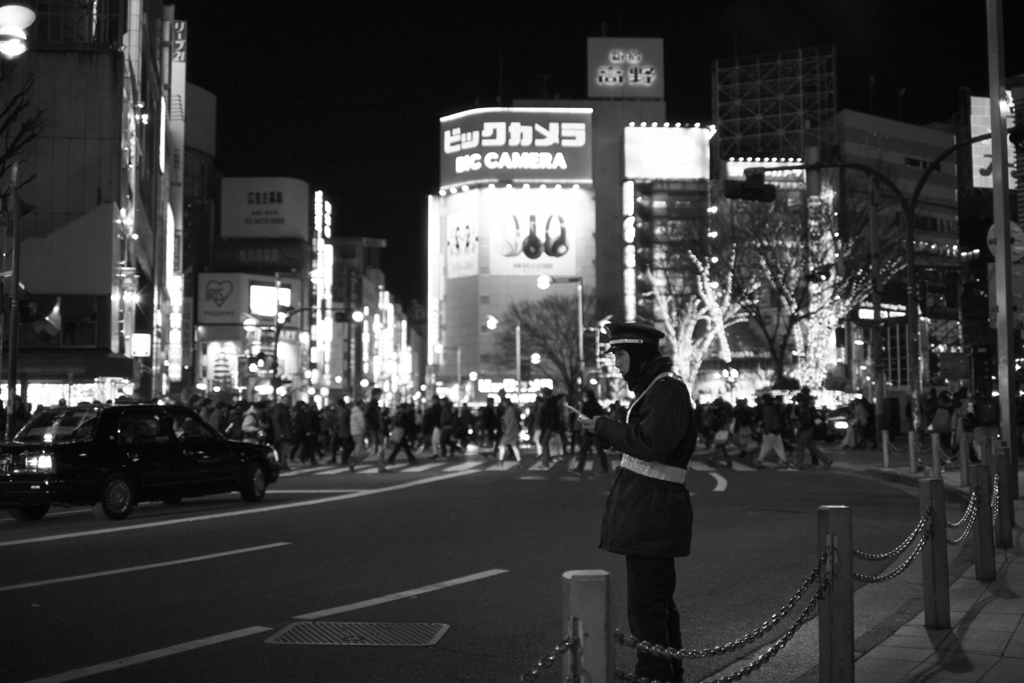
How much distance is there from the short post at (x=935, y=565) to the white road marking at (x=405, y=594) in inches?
145

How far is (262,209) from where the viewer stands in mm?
105438

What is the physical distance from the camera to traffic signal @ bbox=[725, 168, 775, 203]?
2209cm

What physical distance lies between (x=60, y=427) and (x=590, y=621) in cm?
1292

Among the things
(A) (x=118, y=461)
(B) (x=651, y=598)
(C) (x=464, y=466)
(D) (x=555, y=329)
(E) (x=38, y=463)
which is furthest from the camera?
(D) (x=555, y=329)

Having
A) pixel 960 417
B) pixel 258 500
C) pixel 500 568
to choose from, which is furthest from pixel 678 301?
pixel 500 568

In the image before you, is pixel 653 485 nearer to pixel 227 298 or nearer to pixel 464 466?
pixel 464 466

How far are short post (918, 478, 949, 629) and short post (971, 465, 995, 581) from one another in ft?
5.25

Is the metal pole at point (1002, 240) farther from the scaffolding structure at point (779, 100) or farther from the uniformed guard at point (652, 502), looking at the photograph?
the scaffolding structure at point (779, 100)

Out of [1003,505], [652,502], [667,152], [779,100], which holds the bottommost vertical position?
[1003,505]

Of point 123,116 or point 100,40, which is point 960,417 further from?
point 100,40

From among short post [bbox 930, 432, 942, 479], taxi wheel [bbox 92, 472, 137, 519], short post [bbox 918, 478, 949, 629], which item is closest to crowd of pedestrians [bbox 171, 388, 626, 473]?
short post [bbox 930, 432, 942, 479]

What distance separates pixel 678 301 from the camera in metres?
60.3

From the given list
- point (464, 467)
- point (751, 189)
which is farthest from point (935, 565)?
point (464, 467)

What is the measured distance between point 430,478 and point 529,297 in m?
91.5
